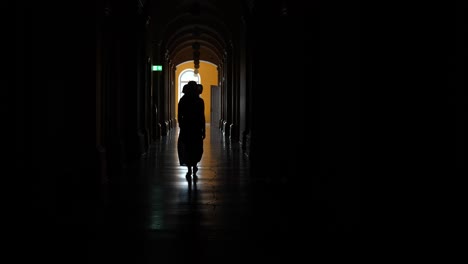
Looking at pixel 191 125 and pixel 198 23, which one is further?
pixel 198 23

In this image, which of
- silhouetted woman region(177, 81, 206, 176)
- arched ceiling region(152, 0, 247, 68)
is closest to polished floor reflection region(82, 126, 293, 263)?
silhouetted woman region(177, 81, 206, 176)

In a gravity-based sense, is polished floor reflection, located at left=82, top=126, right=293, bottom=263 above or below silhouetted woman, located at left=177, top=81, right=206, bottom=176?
below

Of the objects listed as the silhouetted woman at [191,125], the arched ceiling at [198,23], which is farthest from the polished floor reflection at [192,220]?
the arched ceiling at [198,23]

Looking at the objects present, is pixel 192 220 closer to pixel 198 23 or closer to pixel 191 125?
pixel 191 125

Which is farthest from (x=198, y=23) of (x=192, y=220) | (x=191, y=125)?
(x=192, y=220)

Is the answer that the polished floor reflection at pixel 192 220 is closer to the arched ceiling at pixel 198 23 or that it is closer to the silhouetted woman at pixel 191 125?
the silhouetted woman at pixel 191 125

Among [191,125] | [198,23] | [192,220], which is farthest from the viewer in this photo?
[198,23]

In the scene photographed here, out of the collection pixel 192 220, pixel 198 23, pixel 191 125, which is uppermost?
pixel 198 23

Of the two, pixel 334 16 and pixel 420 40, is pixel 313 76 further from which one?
pixel 420 40

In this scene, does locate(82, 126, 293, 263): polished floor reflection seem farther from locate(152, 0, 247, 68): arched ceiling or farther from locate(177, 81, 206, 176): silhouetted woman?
locate(152, 0, 247, 68): arched ceiling

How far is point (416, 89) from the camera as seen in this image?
164 inches

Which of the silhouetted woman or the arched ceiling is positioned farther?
the arched ceiling

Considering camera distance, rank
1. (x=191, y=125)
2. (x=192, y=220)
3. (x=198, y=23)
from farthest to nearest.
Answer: (x=198, y=23)
(x=191, y=125)
(x=192, y=220)

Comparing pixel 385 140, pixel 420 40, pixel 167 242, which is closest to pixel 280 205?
pixel 167 242
